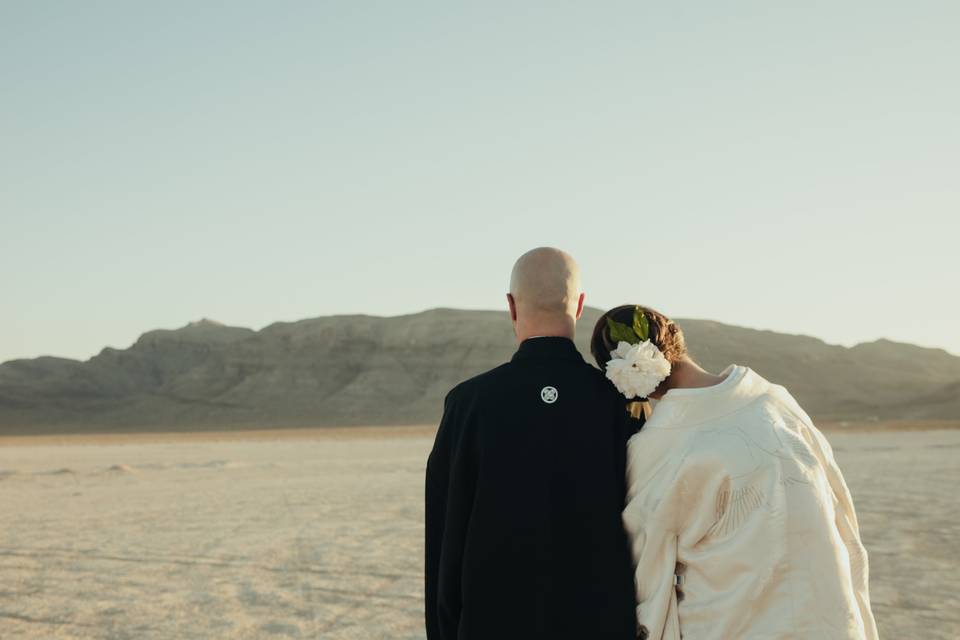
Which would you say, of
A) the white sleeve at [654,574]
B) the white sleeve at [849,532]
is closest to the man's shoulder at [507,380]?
the white sleeve at [654,574]

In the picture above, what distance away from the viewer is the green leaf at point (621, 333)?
3.08 meters

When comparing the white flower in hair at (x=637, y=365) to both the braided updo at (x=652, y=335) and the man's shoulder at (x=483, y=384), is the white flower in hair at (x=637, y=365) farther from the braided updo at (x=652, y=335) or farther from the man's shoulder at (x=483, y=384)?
the man's shoulder at (x=483, y=384)

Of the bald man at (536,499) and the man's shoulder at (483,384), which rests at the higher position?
the man's shoulder at (483,384)

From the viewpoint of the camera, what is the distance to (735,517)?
9.05 feet

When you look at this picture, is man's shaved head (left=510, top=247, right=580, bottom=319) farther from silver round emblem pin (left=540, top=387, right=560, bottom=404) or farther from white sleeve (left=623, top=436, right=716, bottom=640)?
white sleeve (left=623, top=436, right=716, bottom=640)

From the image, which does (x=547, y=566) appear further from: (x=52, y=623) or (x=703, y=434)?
(x=52, y=623)

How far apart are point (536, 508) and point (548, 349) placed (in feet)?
1.71

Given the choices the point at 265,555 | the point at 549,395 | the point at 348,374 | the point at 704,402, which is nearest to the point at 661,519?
the point at 704,402

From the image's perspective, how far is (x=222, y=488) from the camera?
19.0 metres

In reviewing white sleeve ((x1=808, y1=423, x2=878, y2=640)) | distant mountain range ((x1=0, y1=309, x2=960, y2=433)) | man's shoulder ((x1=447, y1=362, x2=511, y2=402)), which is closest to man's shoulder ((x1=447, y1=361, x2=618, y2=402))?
man's shoulder ((x1=447, y1=362, x2=511, y2=402))

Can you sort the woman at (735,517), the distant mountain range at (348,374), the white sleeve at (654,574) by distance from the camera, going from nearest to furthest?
1. the woman at (735,517)
2. the white sleeve at (654,574)
3. the distant mountain range at (348,374)

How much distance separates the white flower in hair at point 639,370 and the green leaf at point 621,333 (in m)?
0.07

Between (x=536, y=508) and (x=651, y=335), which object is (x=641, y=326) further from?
(x=536, y=508)

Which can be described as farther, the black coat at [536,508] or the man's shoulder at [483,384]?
the man's shoulder at [483,384]
